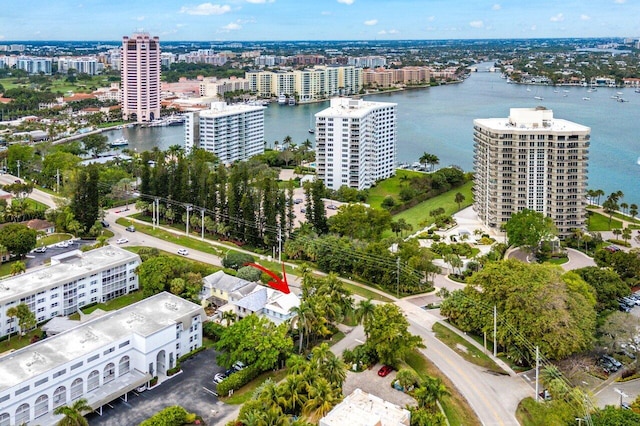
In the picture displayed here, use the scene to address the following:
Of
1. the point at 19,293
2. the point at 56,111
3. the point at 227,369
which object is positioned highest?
the point at 56,111

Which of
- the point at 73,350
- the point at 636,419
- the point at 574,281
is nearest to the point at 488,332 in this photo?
the point at 574,281

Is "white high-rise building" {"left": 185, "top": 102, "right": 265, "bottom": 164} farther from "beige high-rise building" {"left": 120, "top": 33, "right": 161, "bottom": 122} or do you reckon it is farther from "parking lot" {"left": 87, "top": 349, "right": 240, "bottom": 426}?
"parking lot" {"left": 87, "top": 349, "right": 240, "bottom": 426}

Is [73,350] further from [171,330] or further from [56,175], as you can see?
[56,175]

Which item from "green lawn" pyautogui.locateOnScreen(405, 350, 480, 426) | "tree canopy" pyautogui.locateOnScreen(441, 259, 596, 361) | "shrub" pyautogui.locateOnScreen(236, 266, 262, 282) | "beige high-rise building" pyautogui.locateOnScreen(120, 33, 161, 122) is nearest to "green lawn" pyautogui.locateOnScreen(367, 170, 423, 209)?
"shrub" pyautogui.locateOnScreen(236, 266, 262, 282)

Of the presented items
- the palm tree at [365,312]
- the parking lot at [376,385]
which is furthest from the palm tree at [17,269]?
the parking lot at [376,385]

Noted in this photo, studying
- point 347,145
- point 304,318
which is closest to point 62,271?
point 304,318

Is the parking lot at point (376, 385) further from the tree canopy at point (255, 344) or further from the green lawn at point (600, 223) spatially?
the green lawn at point (600, 223)
